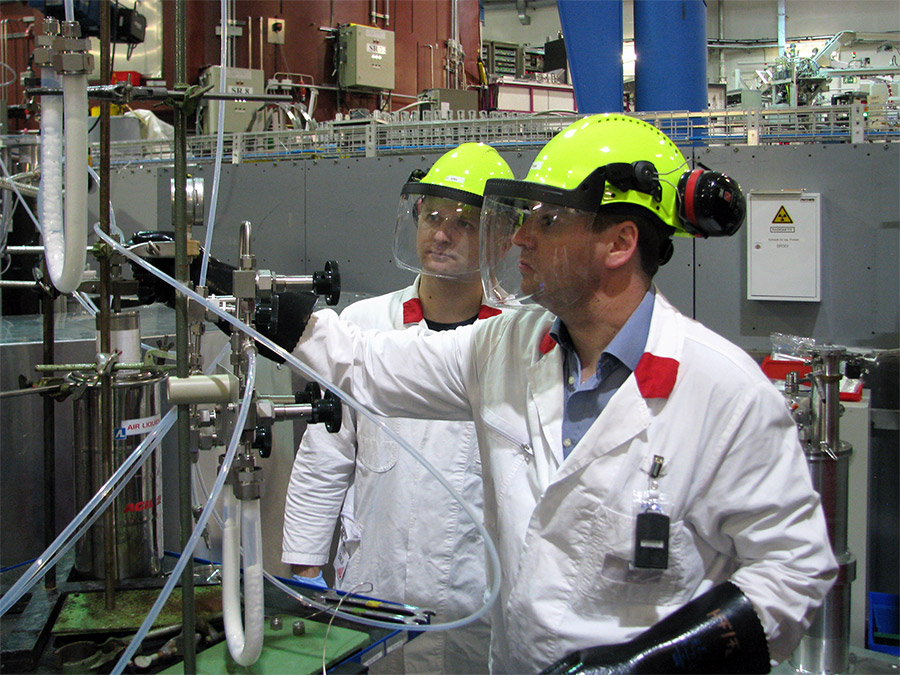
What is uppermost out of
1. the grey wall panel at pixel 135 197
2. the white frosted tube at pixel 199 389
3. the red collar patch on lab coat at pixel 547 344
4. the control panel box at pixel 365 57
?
the control panel box at pixel 365 57

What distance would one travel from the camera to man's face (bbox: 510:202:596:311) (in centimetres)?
115

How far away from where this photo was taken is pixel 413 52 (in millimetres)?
5961

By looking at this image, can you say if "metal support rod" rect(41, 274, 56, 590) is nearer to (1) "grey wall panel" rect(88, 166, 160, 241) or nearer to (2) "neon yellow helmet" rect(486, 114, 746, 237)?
(2) "neon yellow helmet" rect(486, 114, 746, 237)

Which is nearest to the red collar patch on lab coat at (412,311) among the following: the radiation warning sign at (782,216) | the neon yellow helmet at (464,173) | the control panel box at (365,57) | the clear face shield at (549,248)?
the neon yellow helmet at (464,173)

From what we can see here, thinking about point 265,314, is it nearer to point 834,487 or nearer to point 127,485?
point 127,485

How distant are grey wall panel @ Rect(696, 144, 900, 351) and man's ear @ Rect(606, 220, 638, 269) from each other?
1.42 m

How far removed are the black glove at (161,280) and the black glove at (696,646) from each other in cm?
79

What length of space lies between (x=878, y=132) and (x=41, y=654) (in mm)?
2545

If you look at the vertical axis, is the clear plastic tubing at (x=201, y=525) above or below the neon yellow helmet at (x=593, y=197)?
below

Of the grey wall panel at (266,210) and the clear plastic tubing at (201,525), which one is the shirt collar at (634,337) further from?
the grey wall panel at (266,210)

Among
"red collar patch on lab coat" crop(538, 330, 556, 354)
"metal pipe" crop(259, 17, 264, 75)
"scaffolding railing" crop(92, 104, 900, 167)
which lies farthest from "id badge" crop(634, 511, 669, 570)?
"metal pipe" crop(259, 17, 264, 75)

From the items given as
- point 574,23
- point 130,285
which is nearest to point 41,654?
point 130,285

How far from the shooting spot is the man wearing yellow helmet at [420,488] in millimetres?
1634

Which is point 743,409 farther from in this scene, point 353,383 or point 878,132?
point 878,132
